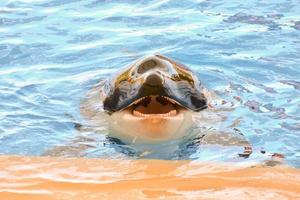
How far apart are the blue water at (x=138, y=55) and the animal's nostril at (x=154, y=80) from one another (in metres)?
0.63

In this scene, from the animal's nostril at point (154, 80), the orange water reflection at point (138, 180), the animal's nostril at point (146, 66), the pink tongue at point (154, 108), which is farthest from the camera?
the animal's nostril at point (146, 66)

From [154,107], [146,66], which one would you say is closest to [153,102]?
[154,107]

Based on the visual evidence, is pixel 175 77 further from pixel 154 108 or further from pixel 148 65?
pixel 154 108

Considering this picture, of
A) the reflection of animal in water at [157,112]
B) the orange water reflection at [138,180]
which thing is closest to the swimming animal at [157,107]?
the reflection of animal in water at [157,112]

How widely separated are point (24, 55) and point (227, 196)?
17.4 ft

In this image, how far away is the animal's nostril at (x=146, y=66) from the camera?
18.4 ft

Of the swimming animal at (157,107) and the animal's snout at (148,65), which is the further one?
the animal's snout at (148,65)

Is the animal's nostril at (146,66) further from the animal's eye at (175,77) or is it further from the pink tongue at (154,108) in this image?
the pink tongue at (154,108)

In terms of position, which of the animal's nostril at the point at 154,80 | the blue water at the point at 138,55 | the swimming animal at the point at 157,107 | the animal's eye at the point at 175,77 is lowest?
the blue water at the point at 138,55

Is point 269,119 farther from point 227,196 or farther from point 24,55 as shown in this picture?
point 24,55

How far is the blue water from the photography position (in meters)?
6.26

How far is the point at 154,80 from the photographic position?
5.29m

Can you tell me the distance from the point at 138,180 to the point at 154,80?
1.32 metres

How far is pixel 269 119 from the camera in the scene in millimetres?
6461
